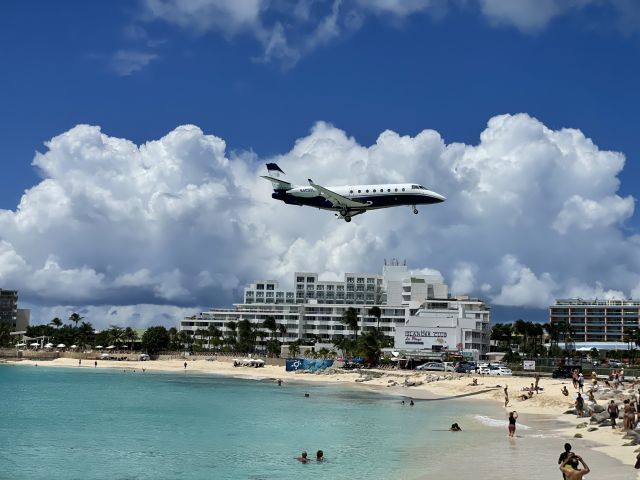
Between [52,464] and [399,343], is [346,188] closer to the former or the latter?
[52,464]

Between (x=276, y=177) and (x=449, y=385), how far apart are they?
32.1 m

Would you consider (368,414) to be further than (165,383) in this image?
No

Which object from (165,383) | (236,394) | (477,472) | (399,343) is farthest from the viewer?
(399,343)

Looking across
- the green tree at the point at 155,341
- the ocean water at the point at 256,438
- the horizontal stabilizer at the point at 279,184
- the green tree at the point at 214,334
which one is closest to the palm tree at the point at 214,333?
the green tree at the point at 214,334

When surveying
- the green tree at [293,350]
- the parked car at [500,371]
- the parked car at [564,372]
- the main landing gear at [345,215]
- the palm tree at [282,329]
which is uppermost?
the main landing gear at [345,215]

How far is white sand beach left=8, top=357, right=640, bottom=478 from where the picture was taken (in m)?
39.4

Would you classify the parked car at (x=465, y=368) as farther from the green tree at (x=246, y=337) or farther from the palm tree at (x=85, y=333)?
the palm tree at (x=85, y=333)

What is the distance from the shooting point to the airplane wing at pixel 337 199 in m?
68.7

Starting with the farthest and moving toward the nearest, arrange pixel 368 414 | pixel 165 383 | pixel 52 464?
1. pixel 165 383
2. pixel 368 414
3. pixel 52 464

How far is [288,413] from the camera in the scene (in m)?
65.2

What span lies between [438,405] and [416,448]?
2849cm

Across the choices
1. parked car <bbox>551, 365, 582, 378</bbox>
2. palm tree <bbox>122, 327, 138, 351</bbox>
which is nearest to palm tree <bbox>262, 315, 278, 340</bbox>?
palm tree <bbox>122, 327, 138, 351</bbox>

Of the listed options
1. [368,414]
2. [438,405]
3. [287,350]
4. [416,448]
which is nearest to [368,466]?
[416,448]

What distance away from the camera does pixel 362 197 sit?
69.0m
